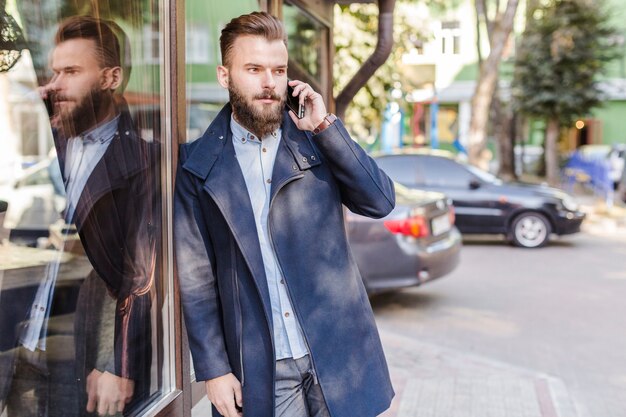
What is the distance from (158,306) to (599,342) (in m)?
5.05

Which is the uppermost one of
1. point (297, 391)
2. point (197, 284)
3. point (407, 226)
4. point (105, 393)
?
point (197, 284)

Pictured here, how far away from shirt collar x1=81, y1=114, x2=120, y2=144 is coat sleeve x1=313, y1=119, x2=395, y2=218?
0.85 meters

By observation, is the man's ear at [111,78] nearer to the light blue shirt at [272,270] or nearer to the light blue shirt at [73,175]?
the light blue shirt at [73,175]

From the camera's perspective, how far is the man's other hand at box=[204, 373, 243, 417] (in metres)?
2.41

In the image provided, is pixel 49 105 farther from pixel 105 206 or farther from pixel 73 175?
pixel 105 206

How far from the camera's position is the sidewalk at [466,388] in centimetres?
497

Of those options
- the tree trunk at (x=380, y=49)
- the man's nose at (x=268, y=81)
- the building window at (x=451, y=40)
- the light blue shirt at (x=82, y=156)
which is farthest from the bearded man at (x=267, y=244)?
the building window at (x=451, y=40)

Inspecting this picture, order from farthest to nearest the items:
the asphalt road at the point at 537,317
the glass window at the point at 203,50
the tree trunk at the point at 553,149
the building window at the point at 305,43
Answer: the tree trunk at the point at 553,149 < the asphalt road at the point at 537,317 < the building window at the point at 305,43 < the glass window at the point at 203,50

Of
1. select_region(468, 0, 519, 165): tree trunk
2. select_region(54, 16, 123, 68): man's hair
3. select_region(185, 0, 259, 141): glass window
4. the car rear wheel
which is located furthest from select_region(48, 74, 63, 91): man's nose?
select_region(468, 0, 519, 165): tree trunk

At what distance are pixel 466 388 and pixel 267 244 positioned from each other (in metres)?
3.43

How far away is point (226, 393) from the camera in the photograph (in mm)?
2420

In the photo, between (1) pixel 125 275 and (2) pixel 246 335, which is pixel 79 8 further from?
(2) pixel 246 335

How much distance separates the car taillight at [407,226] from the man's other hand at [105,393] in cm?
526

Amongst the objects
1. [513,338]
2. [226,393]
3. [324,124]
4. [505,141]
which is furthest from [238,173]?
[505,141]
